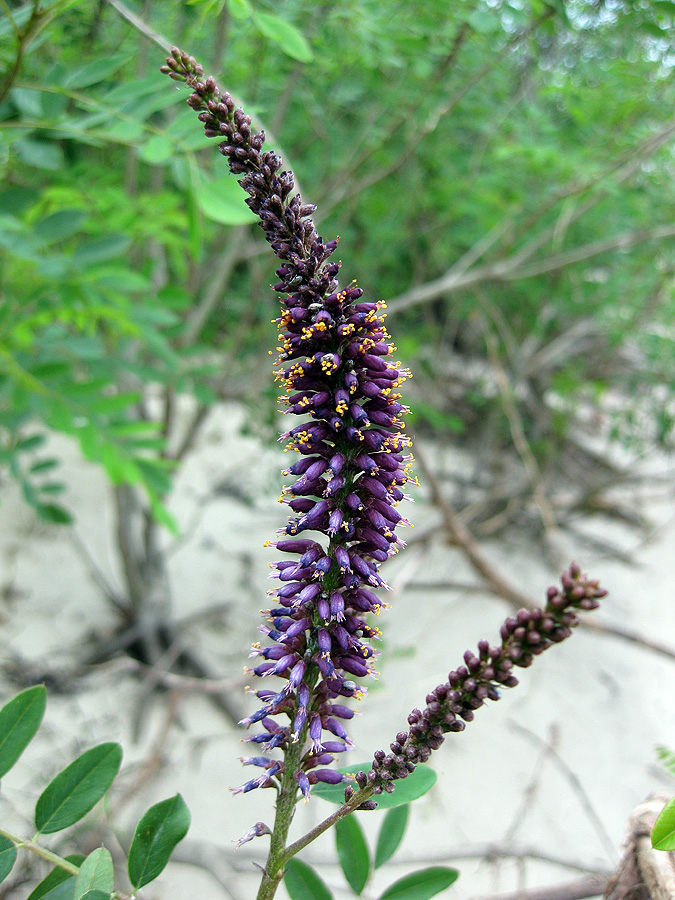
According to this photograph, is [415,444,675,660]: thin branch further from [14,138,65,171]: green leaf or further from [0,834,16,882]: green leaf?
[0,834,16,882]: green leaf

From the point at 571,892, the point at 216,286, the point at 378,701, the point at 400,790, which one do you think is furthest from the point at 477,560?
the point at 400,790

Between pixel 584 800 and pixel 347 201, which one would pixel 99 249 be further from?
pixel 584 800

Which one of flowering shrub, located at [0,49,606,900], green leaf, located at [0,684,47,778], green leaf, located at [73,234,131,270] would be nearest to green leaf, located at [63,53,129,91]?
green leaf, located at [73,234,131,270]

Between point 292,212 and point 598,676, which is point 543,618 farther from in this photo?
point 598,676

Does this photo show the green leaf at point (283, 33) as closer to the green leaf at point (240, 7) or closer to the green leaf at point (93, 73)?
the green leaf at point (240, 7)

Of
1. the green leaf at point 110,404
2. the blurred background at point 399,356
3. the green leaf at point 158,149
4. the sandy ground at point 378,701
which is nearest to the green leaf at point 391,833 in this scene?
the blurred background at point 399,356
